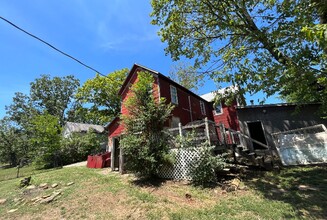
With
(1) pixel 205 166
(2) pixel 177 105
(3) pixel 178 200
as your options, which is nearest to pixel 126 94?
(2) pixel 177 105

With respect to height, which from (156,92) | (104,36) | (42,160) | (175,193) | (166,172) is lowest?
(175,193)

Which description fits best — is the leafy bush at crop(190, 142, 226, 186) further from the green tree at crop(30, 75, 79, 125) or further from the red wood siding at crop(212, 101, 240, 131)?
the green tree at crop(30, 75, 79, 125)

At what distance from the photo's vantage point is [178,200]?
5965 mm

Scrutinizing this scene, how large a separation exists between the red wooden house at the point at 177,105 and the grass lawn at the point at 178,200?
4109mm

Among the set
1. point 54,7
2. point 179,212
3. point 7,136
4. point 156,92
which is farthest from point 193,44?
point 7,136

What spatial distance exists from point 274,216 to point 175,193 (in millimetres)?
2982

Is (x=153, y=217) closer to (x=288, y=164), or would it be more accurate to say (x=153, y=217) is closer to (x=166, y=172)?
(x=166, y=172)

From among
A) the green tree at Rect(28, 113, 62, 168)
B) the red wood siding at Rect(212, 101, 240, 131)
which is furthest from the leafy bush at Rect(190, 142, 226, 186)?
the green tree at Rect(28, 113, 62, 168)

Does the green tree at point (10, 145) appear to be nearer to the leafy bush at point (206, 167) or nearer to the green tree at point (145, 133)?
the green tree at point (145, 133)

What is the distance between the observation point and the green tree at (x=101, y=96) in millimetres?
25625

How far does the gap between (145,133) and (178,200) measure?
3.29m

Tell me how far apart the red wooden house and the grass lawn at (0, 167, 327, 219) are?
4.11 m

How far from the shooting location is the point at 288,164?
33.4 ft

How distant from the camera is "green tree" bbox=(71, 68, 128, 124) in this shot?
25.6 m
